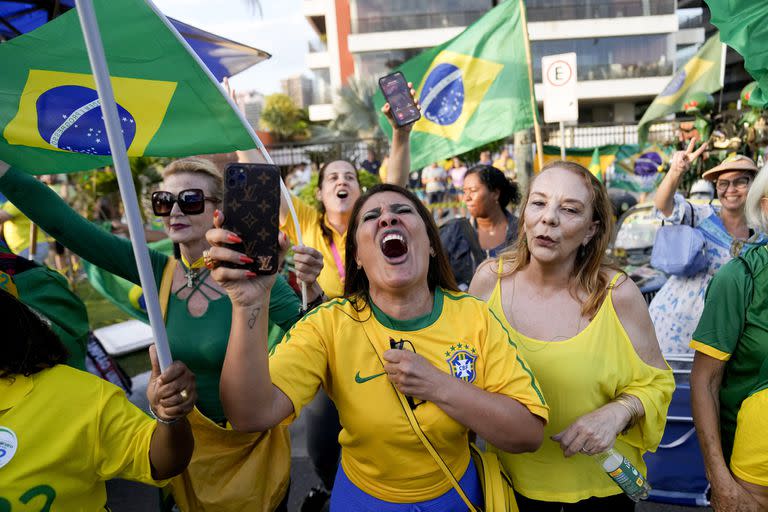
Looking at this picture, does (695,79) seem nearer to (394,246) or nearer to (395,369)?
(394,246)

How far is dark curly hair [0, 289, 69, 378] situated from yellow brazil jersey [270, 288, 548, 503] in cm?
67

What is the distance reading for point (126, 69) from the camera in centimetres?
214

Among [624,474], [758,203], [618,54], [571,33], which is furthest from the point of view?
[618,54]

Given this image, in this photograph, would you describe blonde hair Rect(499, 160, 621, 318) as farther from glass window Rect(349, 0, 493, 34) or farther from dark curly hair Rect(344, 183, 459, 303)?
glass window Rect(349, 0, 493, 34)

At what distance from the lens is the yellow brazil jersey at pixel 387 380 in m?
1.57

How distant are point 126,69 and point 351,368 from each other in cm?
147

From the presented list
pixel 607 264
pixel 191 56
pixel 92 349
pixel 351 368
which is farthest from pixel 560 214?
pixel 92 349

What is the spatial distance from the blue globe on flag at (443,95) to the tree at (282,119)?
34.2 m

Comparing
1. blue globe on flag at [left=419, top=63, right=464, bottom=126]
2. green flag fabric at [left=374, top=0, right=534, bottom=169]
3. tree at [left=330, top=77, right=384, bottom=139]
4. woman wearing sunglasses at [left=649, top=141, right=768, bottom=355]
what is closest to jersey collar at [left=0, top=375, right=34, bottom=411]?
woman wearing sunglasses at [left=649, top=141, right=768, bottom=355]

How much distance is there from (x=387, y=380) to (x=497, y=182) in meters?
2.92

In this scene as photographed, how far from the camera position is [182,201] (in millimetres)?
2129

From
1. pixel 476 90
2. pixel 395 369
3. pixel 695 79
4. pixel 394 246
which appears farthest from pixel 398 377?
pixel 695 79

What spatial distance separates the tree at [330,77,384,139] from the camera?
98.5 ft

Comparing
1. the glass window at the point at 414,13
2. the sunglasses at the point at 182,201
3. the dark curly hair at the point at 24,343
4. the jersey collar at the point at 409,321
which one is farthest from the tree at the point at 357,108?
the dark curly hair at the point at 24,343
